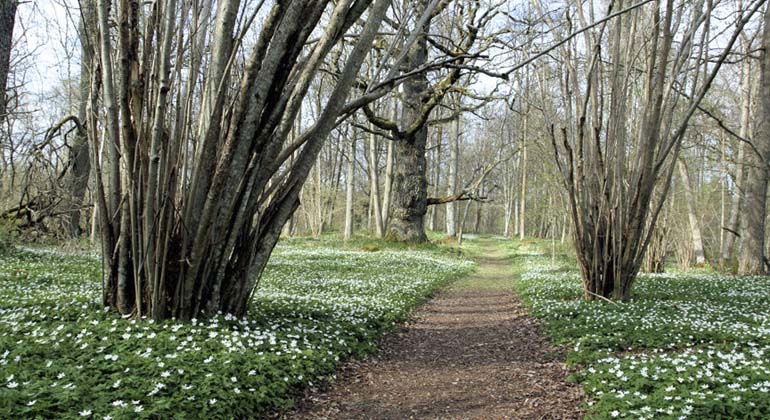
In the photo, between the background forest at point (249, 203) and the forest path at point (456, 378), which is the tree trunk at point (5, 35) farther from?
the forest path at point (456, 378)

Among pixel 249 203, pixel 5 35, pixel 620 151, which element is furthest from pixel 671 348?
pixel 5 35

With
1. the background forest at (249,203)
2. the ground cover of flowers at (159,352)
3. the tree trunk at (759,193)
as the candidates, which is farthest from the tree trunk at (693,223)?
the ground cover of flowers at (159,352)

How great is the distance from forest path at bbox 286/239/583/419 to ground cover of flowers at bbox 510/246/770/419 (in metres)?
0.38

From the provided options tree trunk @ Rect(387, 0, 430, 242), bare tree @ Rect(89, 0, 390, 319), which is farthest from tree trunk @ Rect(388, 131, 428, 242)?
bare tree @ Rect(89, 0, 390, 319)

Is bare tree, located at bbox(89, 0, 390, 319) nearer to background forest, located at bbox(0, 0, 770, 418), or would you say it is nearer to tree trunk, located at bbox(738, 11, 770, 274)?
background forest, located at bbox(0, 0, 770, 418)

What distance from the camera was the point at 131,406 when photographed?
3510 millimetres

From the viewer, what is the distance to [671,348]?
20.0ft

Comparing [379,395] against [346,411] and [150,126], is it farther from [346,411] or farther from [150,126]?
[150,126]

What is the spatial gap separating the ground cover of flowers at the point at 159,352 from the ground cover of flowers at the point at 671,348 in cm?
295

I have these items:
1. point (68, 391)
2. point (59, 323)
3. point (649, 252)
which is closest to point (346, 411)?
point (68, 391)

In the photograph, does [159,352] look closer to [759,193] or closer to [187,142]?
[187,142]

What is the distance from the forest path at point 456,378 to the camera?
4.83 meters

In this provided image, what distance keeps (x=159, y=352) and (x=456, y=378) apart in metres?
3.43

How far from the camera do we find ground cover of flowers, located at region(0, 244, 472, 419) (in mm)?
3594
